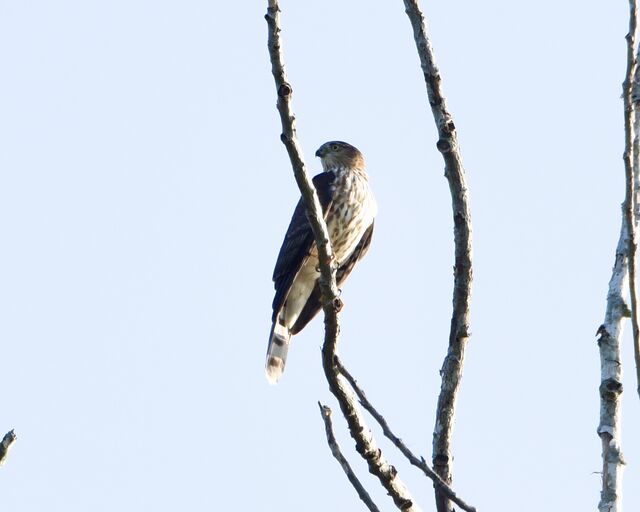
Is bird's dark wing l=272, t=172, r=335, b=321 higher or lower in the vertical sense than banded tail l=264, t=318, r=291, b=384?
higher

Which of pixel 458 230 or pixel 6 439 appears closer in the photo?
pixel 6 439

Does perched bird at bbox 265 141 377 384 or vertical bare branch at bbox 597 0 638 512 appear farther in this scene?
perched bird at bbox 265 141 377 384

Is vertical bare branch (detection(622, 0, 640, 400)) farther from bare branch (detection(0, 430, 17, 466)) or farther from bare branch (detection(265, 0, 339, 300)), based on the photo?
bare branch (detection(0, 430, 17, 466))

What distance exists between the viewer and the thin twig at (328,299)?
3836 mm

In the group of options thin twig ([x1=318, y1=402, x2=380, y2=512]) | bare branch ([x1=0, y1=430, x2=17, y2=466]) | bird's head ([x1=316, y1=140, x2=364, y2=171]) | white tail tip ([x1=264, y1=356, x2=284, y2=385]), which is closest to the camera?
bare branch ([x1=0, y1=430, x2=17, y2=466])

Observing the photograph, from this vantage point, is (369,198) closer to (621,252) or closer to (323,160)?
(323,160)

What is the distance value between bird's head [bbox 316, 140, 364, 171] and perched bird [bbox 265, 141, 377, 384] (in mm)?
566

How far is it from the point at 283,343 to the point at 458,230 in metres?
3.91

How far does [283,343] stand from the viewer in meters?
7.93

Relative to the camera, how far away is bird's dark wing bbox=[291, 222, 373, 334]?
26.0 ft

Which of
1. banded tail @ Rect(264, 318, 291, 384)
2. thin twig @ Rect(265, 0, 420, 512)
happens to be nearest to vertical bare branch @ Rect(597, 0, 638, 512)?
thin twig @ Rect(265, 0, 420, 512)

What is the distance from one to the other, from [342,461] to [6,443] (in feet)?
3.96

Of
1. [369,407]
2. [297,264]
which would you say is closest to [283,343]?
[297,264]

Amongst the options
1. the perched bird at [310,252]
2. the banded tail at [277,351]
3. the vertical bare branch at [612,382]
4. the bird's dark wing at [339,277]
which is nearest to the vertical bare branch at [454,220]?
the vertical bare branch at [612,382]
